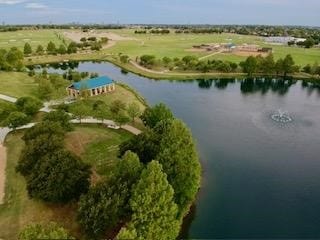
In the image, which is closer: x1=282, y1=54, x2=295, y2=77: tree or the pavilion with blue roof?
the pavilion with blue roof

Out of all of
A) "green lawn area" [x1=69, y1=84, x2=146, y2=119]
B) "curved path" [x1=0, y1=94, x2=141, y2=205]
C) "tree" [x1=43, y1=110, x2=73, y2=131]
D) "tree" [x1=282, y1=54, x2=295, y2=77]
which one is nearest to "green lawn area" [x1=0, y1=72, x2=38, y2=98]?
"curved path" [x1=0, y1=94, x2=141, y2=205]

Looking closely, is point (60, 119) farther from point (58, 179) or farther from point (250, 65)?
point (250, 65)

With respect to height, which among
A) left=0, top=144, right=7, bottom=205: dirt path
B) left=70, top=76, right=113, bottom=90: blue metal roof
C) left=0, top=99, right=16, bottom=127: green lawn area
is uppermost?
left=0, top=99, right=16, bottom=127: green lawn area

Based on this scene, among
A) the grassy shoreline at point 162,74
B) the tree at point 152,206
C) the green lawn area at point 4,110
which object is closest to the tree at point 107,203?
the tree at point 152,206

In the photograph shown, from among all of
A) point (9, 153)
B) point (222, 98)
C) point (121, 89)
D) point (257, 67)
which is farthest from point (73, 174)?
point (257, 67)

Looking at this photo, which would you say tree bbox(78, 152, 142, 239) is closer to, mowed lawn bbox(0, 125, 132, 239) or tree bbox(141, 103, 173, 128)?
mowed lawn bbox(0, 125, 132, 239)

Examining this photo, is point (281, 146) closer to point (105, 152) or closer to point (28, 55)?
point (105, 152)

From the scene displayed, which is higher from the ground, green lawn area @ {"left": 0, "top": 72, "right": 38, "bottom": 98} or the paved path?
the paved path

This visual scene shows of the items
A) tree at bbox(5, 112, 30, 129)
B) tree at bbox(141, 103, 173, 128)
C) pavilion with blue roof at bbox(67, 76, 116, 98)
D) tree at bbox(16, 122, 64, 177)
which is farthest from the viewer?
pavilion with blue roof at bbox(67, 76, 116, 98)
